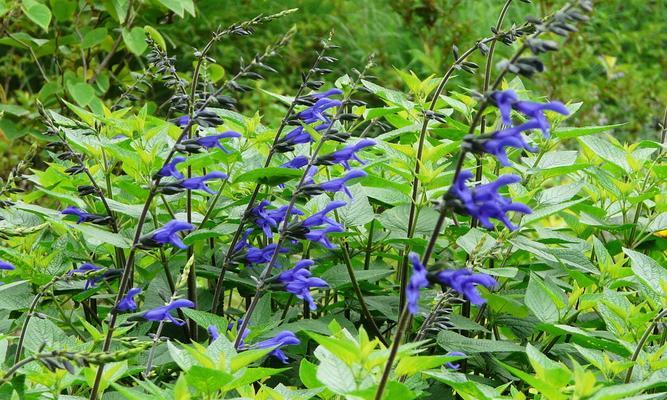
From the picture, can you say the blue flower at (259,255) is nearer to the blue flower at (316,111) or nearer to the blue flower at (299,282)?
the blue flower at (299,282)

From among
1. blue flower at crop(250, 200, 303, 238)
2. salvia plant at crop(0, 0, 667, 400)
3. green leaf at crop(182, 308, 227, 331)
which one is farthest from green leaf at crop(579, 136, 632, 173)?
green leaf at crop(182, 308, 227, 331)

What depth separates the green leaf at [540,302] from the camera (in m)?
2.40

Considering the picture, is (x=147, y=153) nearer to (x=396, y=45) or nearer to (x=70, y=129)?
(x=70, y=129)

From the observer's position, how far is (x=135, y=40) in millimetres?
5281

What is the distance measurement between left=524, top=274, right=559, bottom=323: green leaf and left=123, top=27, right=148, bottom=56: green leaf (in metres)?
3.28

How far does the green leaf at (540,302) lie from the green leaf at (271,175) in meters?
0.65

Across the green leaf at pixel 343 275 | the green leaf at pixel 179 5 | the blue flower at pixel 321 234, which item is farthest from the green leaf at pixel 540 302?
the green leaf at pixel 179 5

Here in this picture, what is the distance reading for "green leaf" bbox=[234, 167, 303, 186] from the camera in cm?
234

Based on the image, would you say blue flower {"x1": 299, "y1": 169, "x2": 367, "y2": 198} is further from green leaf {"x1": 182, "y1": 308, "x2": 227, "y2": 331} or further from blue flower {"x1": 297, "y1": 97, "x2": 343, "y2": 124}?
green leaf {"x1": 182, "y1": 308, "x2": 227, "y2": 331}

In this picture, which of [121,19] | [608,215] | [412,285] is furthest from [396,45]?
[412,285]

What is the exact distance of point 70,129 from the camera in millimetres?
2869

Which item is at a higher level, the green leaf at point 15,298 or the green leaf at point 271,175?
the green leaf at point 271,175

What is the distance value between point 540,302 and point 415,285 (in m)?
0.96

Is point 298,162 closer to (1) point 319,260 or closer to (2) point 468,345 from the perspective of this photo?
(1) point 319,260
